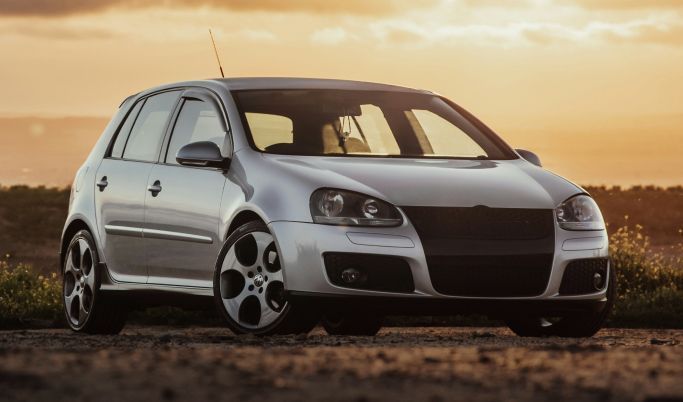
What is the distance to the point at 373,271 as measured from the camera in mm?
8578

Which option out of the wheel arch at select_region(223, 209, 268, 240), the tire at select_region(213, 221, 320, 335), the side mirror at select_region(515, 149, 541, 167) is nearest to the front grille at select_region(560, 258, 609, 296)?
the side mirror at select_region(515, 149, 541, 167)

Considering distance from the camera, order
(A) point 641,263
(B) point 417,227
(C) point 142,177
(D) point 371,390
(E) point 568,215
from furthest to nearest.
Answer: (A) point 641,263, (C) point 142,177, (E) point 568,215, (B) point 417,227, (D) point 371,390

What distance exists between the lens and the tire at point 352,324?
A: 1076cm

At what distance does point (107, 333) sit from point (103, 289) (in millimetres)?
382

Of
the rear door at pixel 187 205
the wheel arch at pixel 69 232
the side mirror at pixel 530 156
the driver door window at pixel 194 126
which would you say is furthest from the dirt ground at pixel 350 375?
the wheel arch at pixel 69 232

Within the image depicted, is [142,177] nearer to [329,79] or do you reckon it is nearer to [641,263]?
[329,79]

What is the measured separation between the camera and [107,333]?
1095 cm

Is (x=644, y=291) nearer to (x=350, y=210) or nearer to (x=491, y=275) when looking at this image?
(x=491, y=275)

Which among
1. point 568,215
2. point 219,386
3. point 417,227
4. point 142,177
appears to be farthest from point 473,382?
point 142,177

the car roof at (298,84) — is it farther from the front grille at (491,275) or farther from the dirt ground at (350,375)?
the dirt ground at (350,375)

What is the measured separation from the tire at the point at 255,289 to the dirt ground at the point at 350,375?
5.68 feet

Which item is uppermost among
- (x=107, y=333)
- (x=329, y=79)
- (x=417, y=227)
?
(x=329, y=79)

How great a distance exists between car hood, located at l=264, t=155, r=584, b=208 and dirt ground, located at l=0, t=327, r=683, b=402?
147cm

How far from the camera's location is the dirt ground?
5.53m
